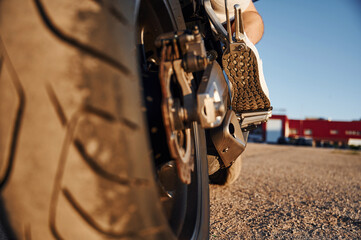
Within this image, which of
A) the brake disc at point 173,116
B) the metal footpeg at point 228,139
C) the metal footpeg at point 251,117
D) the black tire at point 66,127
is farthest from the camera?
the metal footpeg at point 251,117

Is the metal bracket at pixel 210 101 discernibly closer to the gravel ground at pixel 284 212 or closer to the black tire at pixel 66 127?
the black tire at pixel 66 127

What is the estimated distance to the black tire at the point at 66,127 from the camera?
417mm

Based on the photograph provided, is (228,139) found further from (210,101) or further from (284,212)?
(284,212)

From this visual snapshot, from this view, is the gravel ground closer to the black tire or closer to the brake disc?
the brake disc

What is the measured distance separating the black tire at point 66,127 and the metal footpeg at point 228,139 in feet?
2.00

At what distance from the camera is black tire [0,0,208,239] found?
0.42 meters

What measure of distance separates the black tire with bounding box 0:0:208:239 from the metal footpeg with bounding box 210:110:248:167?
0.61 metres

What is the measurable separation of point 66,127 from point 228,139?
2.38 feet

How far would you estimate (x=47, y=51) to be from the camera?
43 centimetres

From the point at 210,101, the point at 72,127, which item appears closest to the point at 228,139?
the point at 210,101

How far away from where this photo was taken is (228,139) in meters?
1.03

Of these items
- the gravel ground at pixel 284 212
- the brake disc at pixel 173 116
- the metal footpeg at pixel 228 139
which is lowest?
the gravel ground at pixel 284 212

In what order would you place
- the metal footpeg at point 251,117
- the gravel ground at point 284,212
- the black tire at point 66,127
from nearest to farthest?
1. the black tire at point 66,127
2. the gravel ground at point 284,212
3. the metal footpeg at point 251,117

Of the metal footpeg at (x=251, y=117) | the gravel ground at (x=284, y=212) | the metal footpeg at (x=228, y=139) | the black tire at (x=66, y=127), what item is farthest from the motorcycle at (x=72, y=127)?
the metal footpeg at (x=251, y=117)
